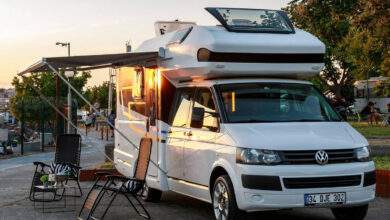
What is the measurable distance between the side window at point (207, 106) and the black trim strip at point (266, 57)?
0.54m

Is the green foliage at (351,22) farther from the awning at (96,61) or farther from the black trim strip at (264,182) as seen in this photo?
the black trim strip at (264,182)

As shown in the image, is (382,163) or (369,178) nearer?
(369,178)

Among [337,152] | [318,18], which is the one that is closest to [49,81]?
[318,18]

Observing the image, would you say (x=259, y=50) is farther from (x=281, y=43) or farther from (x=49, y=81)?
(x=49, y=81)

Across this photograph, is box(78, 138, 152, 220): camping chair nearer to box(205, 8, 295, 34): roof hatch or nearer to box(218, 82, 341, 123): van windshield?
box(218, 82, 341, 123): van windshield

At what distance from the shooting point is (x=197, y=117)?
9508 millimetres

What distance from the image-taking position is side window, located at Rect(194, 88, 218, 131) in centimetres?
914

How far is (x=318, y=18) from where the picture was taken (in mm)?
20344

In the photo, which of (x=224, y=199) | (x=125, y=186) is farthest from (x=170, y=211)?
(x=224, y=199)

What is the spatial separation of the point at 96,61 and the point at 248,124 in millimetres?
3564

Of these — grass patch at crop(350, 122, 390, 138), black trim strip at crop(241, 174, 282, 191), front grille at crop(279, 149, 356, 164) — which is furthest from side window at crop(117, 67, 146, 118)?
grass patch at crop(350, 122, 390, 138)

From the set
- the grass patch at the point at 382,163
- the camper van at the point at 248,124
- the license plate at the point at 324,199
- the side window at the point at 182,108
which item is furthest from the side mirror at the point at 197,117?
the grass patch at the point at 382,163

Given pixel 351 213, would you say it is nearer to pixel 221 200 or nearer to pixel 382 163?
pixel 221 200

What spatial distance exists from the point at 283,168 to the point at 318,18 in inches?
513
